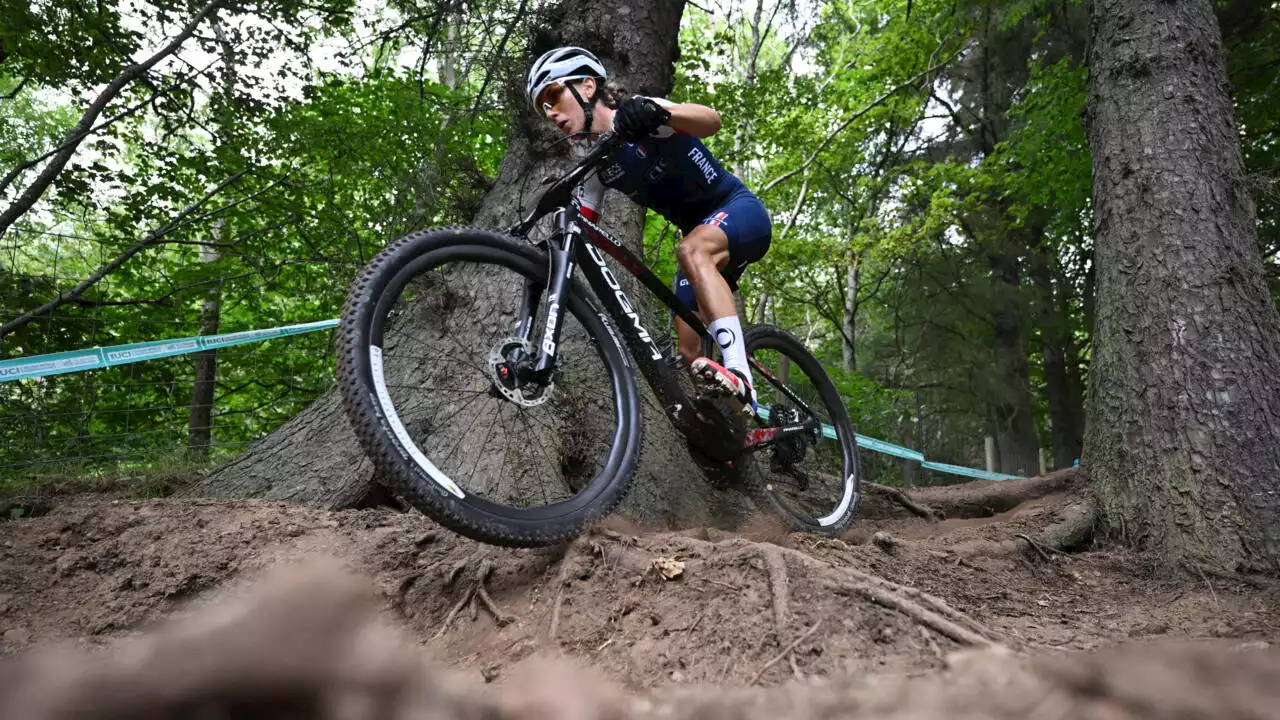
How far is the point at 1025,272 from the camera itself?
12266mm

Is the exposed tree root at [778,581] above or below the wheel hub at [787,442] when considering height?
below

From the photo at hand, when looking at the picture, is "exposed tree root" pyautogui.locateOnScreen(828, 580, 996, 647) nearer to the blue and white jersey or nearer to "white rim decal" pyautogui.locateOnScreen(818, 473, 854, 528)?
the blue and white jersey

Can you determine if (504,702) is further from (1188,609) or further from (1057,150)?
(1057,150)

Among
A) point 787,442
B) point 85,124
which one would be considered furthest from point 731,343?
point 85,124

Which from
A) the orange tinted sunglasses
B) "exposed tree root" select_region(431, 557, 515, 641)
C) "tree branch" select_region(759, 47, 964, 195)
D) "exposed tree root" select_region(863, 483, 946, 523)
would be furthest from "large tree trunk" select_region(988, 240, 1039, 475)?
"exposed tree root" select_region(431, 557, 515, 641)

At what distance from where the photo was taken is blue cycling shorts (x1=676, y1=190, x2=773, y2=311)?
3.07m

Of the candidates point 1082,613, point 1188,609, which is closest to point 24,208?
point 1082,613

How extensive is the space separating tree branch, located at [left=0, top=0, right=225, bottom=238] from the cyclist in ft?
15.9

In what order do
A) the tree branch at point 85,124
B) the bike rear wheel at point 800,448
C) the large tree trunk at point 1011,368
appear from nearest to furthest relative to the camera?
the bike rear wheel at point 800,448 → the tree branch at point 85,124 → the large tree trunk at point 1011,368

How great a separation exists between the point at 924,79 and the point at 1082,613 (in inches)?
463

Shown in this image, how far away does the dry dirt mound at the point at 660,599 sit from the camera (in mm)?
1422

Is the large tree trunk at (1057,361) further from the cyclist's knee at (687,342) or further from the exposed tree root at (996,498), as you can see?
the cyclist's knee at (687,342)

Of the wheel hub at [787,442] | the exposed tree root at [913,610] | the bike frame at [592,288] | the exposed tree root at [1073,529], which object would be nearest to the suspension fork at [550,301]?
the bike frame at [592,288]

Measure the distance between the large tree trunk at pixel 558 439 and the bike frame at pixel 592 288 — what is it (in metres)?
0.22
